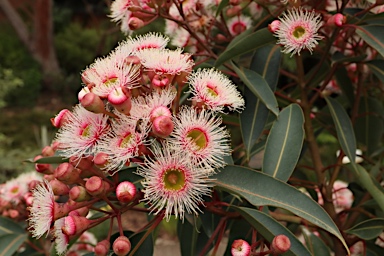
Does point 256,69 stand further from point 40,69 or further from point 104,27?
point 104,27

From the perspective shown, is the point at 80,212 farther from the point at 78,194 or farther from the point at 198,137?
the point at 198,137

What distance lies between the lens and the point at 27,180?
50.3 inches

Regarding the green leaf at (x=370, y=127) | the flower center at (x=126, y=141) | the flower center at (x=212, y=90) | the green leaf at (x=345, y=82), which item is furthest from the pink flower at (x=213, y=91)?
the green leaf at (x=370, y=127)

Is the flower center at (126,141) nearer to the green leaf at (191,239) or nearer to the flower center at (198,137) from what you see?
the flower center at (198,137)

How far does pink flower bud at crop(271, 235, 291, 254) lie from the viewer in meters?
0.64

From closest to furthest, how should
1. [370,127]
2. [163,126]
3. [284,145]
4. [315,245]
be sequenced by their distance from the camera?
[163,126] < [284,145] < [315,245] < [370,127]

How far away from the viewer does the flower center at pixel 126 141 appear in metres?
0.62

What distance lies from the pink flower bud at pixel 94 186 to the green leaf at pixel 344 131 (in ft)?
1.57

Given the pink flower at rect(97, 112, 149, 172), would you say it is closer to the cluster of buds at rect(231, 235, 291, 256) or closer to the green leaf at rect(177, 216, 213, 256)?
the cluster of buds at rect(231, 235, 291, 256)

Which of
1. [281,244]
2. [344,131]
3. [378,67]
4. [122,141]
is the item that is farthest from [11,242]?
[378,67]

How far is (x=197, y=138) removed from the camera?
2.10 feet

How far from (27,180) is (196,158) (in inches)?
30.5

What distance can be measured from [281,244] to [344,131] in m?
0.38

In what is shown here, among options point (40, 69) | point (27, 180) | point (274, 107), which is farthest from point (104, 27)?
point (274, 107)
